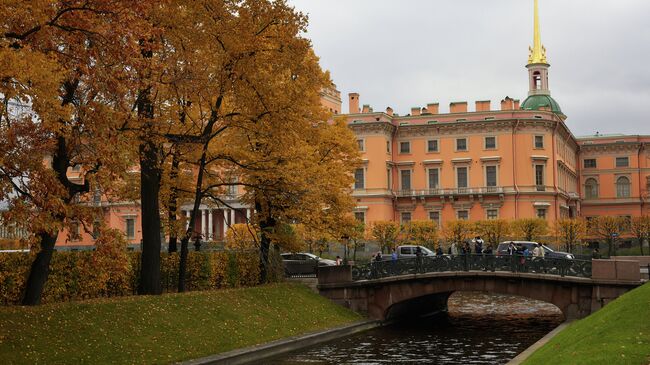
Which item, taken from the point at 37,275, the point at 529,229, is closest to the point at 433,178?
the point at 529,229

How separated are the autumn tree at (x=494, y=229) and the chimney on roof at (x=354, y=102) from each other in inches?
951

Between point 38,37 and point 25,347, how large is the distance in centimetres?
786

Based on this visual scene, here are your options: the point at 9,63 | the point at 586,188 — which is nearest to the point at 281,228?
the point at 9,63

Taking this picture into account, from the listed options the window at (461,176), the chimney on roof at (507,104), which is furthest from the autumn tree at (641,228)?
the chimney on roof at (507,104)

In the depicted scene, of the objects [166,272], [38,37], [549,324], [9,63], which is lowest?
[549,324]

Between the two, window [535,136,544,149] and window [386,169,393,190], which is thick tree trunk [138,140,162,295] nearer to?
window [386,169,393,190]

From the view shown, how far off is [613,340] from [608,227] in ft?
213

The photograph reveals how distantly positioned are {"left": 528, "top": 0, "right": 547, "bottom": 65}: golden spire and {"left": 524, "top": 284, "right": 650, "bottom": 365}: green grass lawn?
95.0m

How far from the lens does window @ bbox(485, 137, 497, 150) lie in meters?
86.0

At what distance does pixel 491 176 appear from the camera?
284ft

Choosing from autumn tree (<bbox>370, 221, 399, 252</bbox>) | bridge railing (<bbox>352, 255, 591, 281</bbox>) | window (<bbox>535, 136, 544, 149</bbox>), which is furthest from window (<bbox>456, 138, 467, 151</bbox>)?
bridge railing (<bbox>352, 255, 591, 281</bbox>)

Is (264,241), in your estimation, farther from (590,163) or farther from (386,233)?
(590,163)

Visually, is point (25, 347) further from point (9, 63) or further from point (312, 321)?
point (312, 321)

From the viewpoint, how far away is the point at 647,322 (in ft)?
63.0
